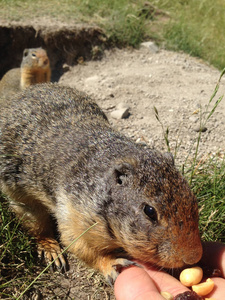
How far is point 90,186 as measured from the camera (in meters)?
3.02

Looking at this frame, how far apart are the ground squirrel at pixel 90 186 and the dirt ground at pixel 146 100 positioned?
313 millimetres

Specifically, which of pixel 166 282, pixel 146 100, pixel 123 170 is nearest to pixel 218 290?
pixel 166 282

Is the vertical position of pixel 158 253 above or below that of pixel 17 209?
above

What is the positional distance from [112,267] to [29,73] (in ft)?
16.3

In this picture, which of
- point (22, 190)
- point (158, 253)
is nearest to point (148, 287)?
point (158, 253)

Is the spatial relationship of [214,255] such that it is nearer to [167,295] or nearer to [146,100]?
[167,295]

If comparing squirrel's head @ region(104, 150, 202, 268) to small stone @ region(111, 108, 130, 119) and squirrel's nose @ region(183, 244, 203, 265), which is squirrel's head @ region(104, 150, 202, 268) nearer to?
squirrel's nose @ region(183, 244, 203, 265)

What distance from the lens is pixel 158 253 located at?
261 cm

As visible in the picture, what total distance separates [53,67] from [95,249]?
5.77 metres

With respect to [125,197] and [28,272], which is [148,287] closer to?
[125,197]

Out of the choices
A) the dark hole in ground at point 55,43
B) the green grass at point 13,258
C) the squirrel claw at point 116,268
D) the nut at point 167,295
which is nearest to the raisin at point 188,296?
the nut at point 167,295

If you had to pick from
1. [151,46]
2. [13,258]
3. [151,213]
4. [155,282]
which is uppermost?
[151,213]

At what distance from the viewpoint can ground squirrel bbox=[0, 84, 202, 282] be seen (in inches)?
102

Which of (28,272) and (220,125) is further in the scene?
(220,125)
